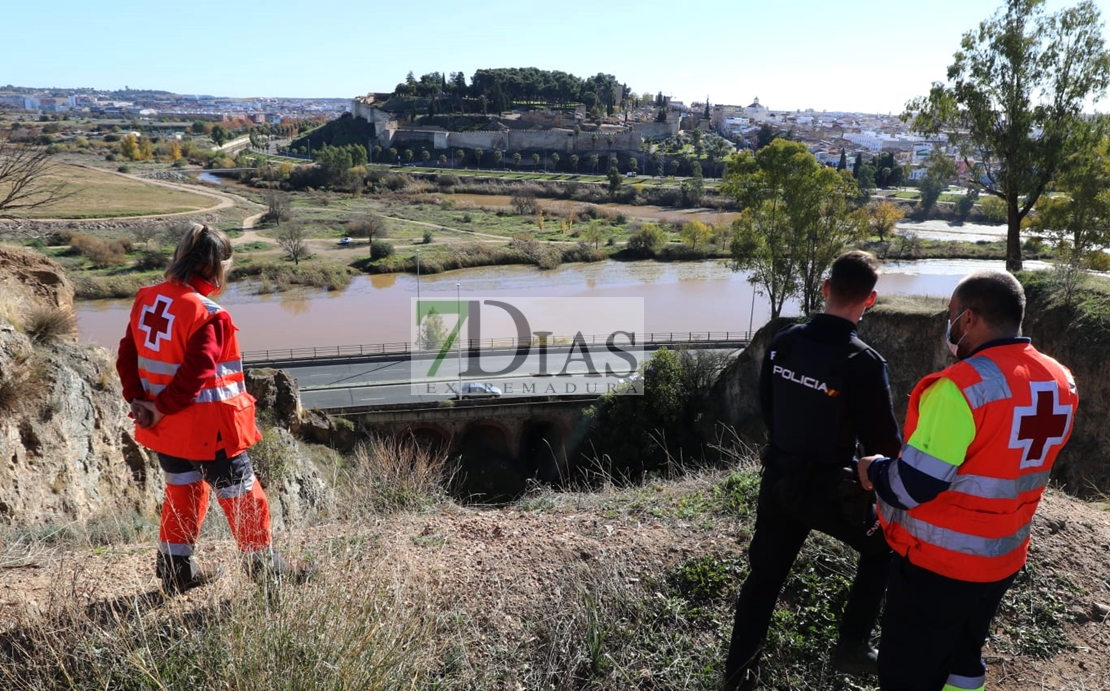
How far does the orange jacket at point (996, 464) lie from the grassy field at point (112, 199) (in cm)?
5002

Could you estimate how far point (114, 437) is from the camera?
7.71m

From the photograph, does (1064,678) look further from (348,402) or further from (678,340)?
(678,340)

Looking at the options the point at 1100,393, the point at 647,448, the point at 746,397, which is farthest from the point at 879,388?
the point at 746,397

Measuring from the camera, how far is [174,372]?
289 cm

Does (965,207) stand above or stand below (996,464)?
above

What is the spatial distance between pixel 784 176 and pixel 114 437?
18167mm

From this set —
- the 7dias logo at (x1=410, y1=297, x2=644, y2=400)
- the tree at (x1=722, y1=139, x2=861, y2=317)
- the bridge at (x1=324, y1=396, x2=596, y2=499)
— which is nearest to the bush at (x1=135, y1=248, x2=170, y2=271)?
the 7dias logo at (x1=410, y1=297, x2=644, y2=400)

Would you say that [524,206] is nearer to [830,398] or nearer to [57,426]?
[57,426]

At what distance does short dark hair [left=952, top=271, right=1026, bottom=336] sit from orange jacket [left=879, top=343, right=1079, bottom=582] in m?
0.07

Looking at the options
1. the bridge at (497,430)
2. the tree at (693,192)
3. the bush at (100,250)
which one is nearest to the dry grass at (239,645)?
the bridge at (497,430)

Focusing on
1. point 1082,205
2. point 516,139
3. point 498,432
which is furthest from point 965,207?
point 498,432

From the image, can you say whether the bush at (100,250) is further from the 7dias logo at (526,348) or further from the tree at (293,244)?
the 7dias logo at (526,348)

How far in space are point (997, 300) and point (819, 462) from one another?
2.38ft

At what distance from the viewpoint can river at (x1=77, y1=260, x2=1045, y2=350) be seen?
88.7ft
